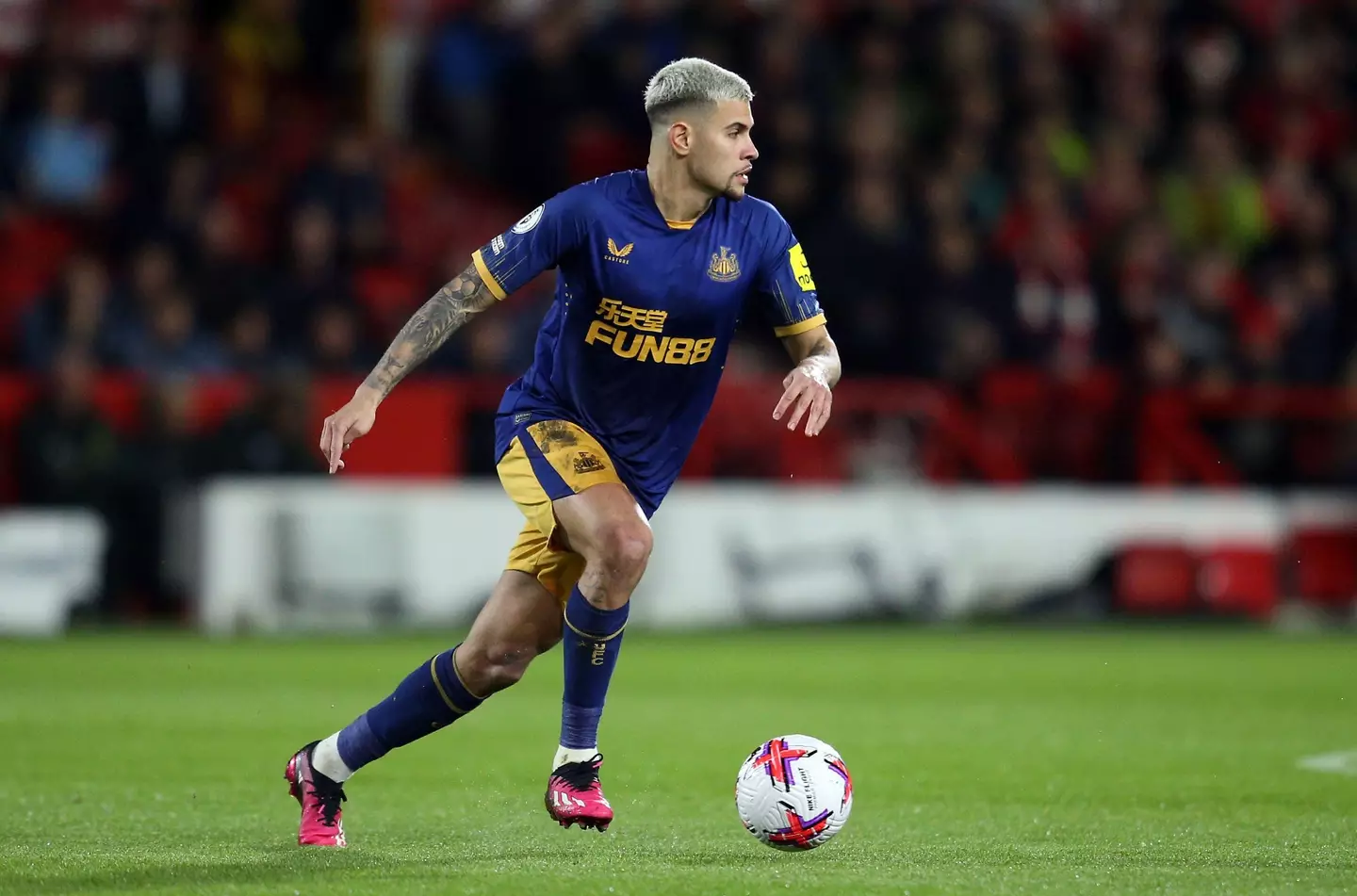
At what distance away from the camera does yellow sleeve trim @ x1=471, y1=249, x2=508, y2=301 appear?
6.16m

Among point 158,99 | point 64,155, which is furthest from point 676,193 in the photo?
point 158,99

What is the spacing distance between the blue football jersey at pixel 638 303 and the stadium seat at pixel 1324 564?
11503mm

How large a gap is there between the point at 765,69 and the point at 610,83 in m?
1.38

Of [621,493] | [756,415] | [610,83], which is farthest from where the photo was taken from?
[610,83]

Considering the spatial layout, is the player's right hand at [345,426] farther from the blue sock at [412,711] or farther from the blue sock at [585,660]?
the blue sock at [585,660]

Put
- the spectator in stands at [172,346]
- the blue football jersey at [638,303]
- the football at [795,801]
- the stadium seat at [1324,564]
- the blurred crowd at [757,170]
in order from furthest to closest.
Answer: the stadium seat at [1324,564], the blurred crowd at [757,170], the spectator in stands at [172,346], the blue football jersey at [638,303], the football at [795,801]

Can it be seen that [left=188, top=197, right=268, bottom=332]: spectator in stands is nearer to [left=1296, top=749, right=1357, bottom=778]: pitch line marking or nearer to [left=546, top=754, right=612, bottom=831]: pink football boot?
[left=1296, top=749, right=1357, bottom=778]: pitch line marking

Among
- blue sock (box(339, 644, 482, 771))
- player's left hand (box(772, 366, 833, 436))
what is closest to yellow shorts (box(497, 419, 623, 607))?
blue sock (box(339, 644, 482, 771))

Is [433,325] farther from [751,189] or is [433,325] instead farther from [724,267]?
[751,189]

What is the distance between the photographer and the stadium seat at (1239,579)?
16531 mm

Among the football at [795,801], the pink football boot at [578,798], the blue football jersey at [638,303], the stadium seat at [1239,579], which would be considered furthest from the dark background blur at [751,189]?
the football at [795,801]

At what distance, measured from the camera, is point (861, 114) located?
1802 cm

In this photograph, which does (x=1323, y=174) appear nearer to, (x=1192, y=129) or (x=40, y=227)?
(x=1192, y=129)

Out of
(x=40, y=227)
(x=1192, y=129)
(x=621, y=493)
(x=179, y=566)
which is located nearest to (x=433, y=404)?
(x=179, y=566)
